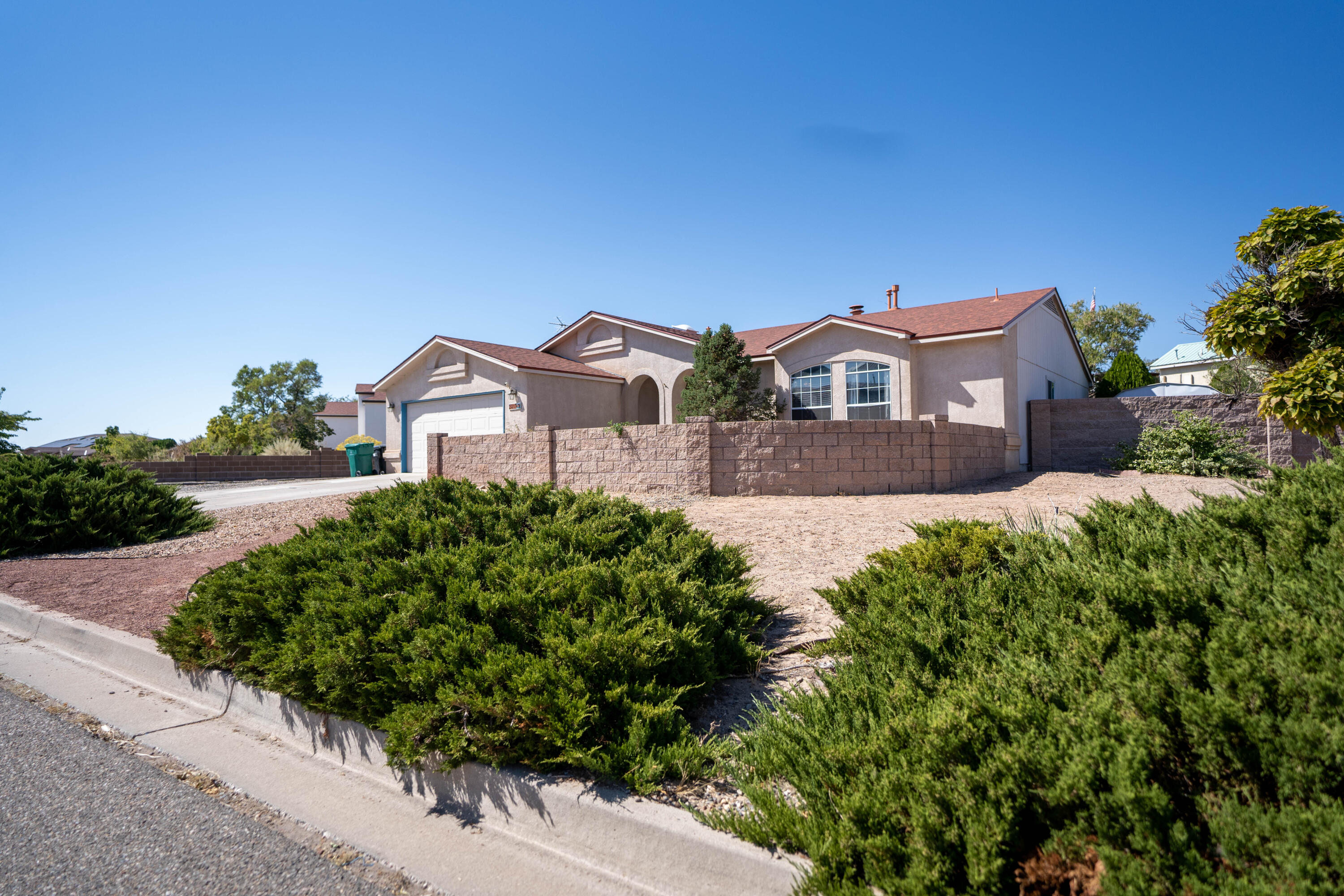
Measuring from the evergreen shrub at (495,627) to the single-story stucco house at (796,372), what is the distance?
1334 centimetres

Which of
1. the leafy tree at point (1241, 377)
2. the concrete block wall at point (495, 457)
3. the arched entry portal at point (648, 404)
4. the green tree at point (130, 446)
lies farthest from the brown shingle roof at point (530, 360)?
the green tree at point (130, 446)

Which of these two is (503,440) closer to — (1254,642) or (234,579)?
(234,579)

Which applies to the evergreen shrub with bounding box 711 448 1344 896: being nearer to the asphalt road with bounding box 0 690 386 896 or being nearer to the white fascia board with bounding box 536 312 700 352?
the asphalt road with bounding box 0 690 386 896

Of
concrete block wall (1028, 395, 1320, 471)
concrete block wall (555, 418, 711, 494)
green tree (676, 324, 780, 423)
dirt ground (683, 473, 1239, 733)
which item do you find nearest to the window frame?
green tree (676, 324, 780, 423)

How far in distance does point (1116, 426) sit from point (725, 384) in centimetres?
913

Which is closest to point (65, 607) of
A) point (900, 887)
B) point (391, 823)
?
point (391, 823)

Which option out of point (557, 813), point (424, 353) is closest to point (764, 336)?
point (424, 353)

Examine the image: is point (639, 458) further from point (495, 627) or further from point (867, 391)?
point (495, 627)

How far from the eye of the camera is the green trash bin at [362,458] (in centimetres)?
2241

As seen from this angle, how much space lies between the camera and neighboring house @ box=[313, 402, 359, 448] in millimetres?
52812

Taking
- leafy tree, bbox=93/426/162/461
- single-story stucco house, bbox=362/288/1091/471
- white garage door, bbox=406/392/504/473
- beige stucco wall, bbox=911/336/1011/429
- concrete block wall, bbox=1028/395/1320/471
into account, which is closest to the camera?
concrete block wall, bbox=1028/395/1320/471

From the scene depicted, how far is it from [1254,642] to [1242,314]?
39.3ft

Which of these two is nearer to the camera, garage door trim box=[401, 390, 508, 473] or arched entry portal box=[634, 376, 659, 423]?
garage door trim box=[401, 390, 508, 473]

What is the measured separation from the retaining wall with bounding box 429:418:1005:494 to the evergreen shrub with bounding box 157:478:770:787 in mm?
6624
